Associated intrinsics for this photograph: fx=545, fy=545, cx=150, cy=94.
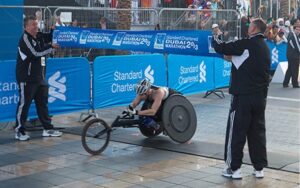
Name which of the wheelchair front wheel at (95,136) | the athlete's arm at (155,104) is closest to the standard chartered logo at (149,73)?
the athlete's arm at (155,104)

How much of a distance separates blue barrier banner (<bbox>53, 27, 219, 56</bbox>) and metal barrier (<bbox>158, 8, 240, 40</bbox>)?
410 centimetres

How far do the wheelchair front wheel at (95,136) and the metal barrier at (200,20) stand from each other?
7.02 metres

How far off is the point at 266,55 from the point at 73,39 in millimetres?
5291

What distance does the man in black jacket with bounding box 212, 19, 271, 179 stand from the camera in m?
6.52

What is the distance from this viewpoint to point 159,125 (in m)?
8.63

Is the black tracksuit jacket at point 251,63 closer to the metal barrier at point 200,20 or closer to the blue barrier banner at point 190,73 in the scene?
the blue barrier banner at point 190,73

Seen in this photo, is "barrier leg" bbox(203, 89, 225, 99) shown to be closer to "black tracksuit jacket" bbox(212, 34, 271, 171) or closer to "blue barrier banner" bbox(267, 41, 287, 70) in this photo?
"blue barrier banner" bbox(267, 41, 287, 70)

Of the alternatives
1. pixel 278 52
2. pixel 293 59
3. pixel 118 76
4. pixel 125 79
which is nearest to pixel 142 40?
pixel 118 76

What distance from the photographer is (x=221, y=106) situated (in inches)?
496

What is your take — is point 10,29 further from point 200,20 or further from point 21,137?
point 200,20

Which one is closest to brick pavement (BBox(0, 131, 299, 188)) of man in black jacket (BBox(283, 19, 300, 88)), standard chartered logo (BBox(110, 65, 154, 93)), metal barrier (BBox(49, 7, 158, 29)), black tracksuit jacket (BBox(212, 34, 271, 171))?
black tracksuit jacket (BBox(212, 34, 271, 171))

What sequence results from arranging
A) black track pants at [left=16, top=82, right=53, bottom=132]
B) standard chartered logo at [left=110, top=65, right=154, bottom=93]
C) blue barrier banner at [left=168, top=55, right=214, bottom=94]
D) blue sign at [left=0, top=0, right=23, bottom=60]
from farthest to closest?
1. blue barrier banner at [left=168, top=55, right=214, bottom=94]
2. standard chartered logo at [left=110, top=65, right=154, bottom=93]
3. blue sign at [left=0, top=0, right=23, bottom=60]
4. black track pants at [left=16, top=82, right=53, bottom=132]

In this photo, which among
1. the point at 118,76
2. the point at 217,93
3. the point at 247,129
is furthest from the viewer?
the point at 217,93

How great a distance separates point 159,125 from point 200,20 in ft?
25.3
